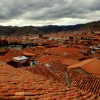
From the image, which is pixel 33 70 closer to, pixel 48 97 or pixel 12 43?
pixel 48 97

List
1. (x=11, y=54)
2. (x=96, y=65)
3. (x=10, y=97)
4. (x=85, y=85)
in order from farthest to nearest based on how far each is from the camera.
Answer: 1. (x=11, y=54)
2. (x=96, y=65)
3. (x=85, y=85)
4. (x=10, y=97)

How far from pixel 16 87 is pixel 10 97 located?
0.91m

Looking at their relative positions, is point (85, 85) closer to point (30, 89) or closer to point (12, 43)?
point (30, 89)

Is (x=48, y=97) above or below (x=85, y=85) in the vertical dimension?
above

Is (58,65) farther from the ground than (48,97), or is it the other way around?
(48,97)

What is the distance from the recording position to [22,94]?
5027mm

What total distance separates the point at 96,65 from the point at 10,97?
75.0 ft

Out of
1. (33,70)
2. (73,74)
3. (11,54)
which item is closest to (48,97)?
(33,70)

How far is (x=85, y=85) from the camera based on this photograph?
13078 mm

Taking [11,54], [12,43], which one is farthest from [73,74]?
[12,43]

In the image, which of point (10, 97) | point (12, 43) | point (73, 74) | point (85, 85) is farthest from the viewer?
point (12, 43)

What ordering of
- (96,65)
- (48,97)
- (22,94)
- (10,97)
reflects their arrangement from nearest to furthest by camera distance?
(10,97), (22,94), (48,97), (96,65)

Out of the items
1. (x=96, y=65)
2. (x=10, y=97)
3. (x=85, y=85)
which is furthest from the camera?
(x=96, y=65)

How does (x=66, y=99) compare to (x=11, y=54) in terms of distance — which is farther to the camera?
(x=11, y=54)
